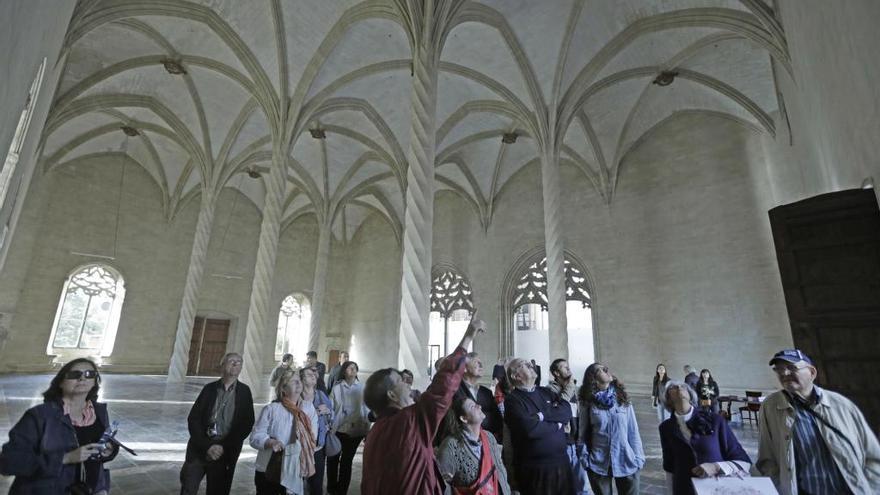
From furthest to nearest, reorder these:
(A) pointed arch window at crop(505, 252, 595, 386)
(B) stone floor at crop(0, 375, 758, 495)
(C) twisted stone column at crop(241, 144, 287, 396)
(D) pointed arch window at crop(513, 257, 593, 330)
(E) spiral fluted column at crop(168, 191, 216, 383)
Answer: (D) pointed arch window at crop(513, 257, 593, 330) < (A) pointed arch window at crop(505, 252, 595, 386) < (E) spiral fluted column at crop(168, 191, 216, 383) < (C) twisted stone column at crop(241, 144, 287, 396) < (B) stone floor at crop(0, 375, 758, 495)

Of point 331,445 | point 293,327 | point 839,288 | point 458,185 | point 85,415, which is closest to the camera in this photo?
point 85,415

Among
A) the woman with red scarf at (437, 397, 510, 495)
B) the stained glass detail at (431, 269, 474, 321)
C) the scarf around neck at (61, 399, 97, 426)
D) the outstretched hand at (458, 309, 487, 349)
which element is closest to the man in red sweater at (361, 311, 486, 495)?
the outstretched hand at (458, 309, 487, 349)

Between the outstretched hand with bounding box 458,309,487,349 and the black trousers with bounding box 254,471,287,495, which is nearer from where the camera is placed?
the outstretched hand with bounding box 458,309,487,349

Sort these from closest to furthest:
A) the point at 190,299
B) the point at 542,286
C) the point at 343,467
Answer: the point at 343,467 → the point at 190,299 → the point at 542,286

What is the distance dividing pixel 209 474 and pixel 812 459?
11.4 ft

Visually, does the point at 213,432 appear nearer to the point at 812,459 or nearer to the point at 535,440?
the point at 535,440

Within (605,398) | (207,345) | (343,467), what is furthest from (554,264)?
(207,345)

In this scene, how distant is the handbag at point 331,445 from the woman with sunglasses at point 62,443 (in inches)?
62.4

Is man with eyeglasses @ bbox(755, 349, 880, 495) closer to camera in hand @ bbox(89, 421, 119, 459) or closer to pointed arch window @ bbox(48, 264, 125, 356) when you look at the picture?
camera in hand @ bbox(89, 421, 119, 459)

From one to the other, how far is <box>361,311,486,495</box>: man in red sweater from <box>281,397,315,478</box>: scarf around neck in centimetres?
158

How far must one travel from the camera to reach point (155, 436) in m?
5.62

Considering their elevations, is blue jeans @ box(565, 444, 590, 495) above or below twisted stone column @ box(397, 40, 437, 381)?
below

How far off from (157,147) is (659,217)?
17789mm

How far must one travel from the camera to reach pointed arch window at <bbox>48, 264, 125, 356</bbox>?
14.8m
